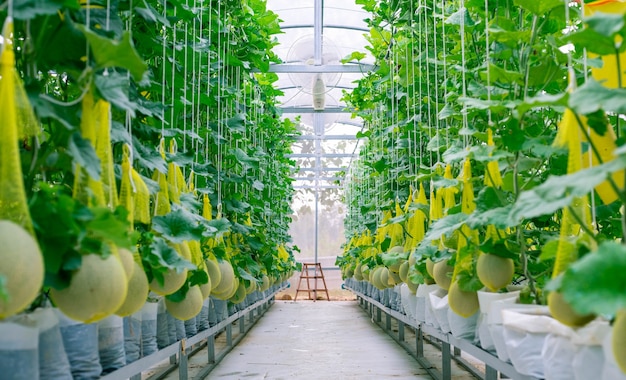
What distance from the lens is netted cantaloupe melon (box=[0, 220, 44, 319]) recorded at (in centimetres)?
112

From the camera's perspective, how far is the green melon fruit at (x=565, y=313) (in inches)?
59.9

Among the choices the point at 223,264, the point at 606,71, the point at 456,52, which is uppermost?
the point at 456,52

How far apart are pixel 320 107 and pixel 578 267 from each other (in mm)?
9239

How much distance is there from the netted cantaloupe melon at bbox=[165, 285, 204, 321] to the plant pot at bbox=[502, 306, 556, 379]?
1271mm

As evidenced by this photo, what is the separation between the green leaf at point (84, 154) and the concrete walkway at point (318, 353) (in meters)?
4.32

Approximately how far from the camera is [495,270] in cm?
222

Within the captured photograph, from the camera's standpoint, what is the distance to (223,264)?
3480 millimetres

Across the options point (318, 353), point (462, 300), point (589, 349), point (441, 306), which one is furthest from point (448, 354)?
point (589, 349)

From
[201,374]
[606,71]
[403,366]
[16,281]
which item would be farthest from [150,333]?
[403,366]

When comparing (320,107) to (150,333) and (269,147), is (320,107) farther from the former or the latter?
(150,333)

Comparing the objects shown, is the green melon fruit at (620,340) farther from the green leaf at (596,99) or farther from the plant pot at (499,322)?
the plant pot at (499,322)

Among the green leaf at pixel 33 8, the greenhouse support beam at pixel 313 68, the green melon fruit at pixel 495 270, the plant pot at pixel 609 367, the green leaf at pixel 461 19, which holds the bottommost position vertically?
the plant pot at pixel 609 367

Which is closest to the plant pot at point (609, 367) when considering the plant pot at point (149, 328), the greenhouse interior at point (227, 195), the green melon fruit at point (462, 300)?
the greenhouse interior at point (227, 195)

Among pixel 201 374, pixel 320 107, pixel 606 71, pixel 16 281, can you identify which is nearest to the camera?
pixel 16 281
